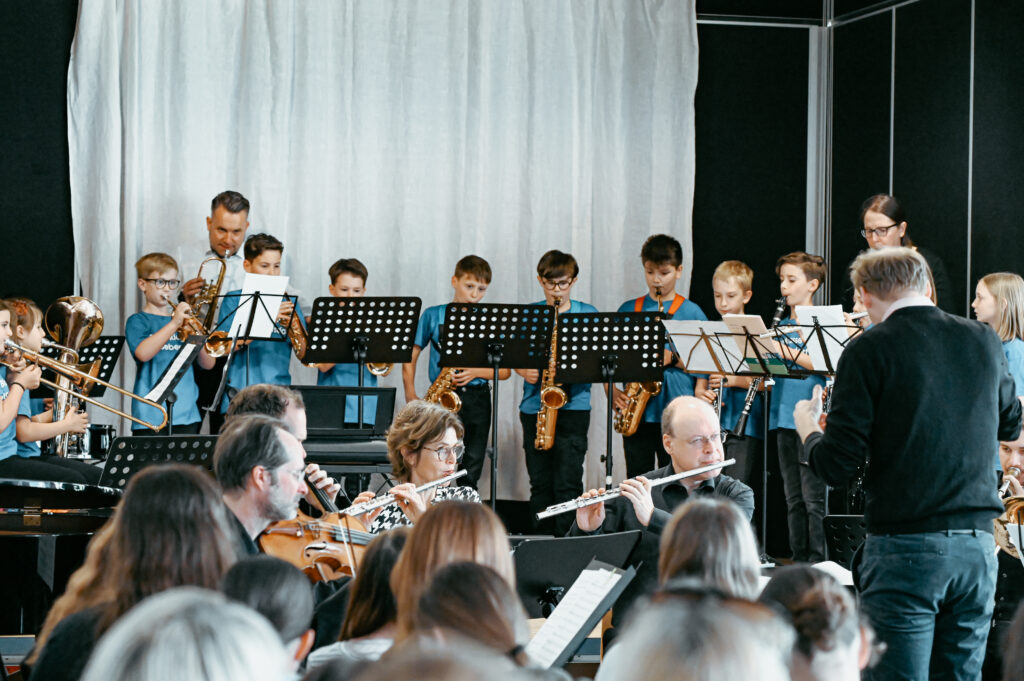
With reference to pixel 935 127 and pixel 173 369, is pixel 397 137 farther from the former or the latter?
pixel 935 127

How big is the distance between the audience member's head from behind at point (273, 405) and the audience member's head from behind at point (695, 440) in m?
1.34

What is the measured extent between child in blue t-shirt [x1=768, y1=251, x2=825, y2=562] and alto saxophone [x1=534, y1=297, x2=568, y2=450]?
4.04 feet

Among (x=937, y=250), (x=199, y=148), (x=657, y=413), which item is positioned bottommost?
(x=657, y=413)

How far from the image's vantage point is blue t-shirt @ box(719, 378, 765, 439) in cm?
669

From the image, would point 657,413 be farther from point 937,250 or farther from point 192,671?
point 192,671

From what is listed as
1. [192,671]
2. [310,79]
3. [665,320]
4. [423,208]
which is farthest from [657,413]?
[192,671]

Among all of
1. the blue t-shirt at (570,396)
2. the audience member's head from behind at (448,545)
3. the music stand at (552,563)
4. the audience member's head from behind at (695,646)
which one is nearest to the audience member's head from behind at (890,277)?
the music stand at (552,563)

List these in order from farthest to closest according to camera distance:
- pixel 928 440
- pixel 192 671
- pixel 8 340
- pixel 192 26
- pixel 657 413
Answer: pixel 192 26 < pixel 657 413 < pixel 8 340 < pixel 928 440 < pixel 192 671

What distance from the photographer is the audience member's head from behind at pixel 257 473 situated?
10.7ft

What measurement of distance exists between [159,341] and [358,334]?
1.19 meters

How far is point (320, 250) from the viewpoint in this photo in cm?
791

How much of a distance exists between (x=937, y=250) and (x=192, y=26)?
4.87 m

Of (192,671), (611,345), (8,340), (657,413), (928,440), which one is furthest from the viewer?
(657,413)

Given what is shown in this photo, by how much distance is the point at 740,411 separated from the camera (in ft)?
22.2
